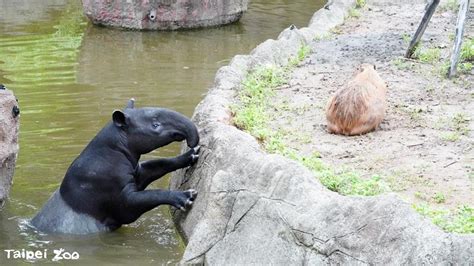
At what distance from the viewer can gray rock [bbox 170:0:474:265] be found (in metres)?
5.14

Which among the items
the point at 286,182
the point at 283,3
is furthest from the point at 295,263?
the point at 283,3

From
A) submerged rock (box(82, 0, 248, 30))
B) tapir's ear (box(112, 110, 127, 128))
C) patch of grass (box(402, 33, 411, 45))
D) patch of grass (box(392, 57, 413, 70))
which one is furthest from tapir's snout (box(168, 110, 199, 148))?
submerged rock (box(82, 0, 248, 30))

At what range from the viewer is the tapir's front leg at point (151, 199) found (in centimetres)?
740

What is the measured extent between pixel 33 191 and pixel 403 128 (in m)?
3.56

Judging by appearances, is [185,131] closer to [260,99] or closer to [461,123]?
[260,99]

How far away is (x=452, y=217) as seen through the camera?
18.6ft

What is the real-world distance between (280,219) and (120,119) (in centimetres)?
220

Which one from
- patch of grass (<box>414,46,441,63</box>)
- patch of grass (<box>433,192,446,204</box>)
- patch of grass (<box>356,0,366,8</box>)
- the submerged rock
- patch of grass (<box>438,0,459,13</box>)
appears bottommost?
the submerged rock

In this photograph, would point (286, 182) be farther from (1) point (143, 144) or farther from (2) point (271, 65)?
(2) point (271, 65)

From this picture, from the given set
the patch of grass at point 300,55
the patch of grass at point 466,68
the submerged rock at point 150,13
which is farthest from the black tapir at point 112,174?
the submerged rock at point 150,13

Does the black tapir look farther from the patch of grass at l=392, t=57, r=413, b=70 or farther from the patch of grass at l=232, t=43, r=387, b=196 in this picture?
the patch of grass at l=392, t=57, r=413, b=70

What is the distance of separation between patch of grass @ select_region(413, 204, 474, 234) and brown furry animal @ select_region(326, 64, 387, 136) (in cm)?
216

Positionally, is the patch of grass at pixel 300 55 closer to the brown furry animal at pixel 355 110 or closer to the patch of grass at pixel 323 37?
the patch of grass at pixel 323 37

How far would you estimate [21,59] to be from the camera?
1477 centimetres
